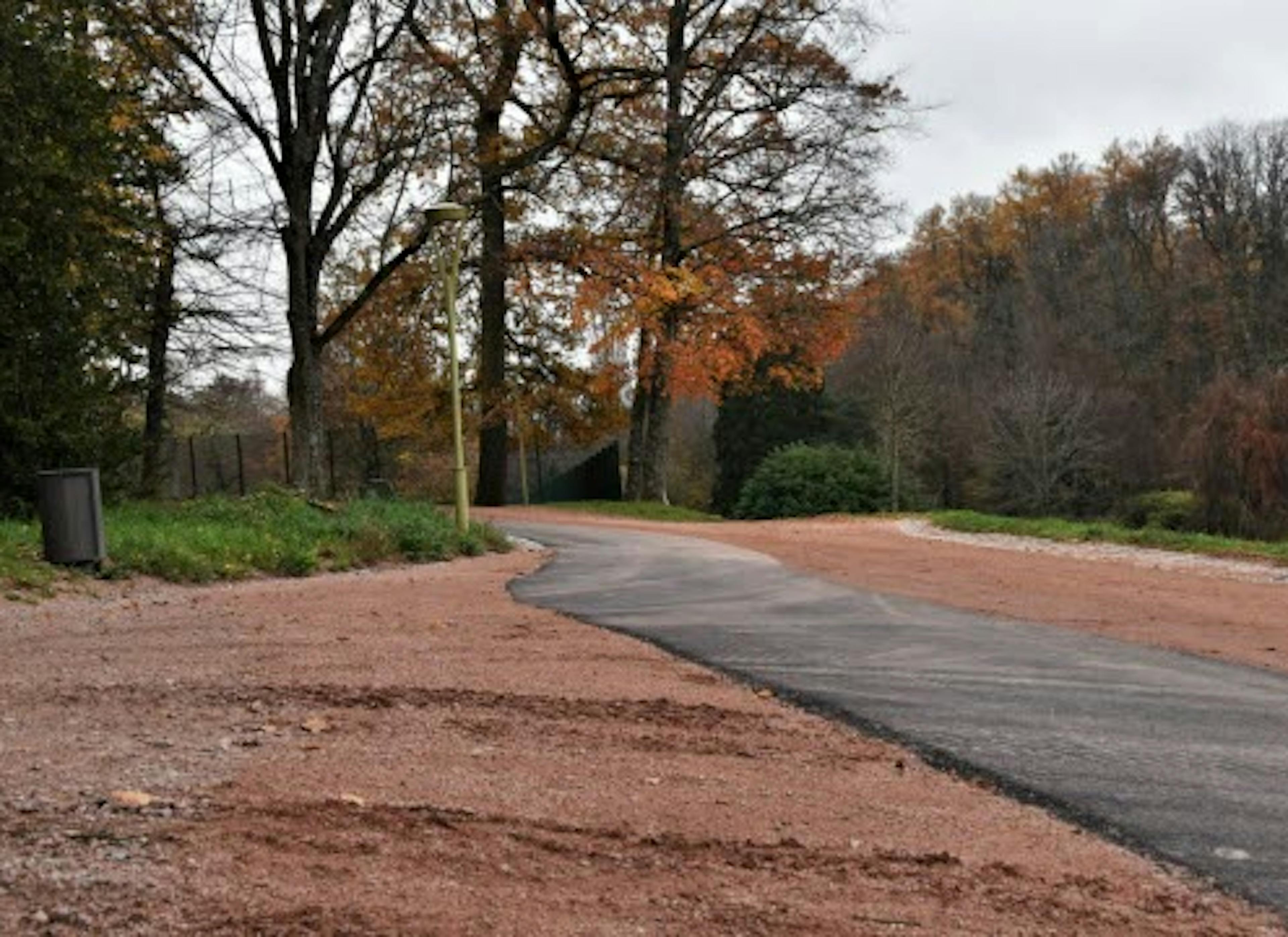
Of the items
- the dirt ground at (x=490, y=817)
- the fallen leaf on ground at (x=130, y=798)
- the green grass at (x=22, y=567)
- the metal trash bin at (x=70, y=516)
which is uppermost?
the metal trash bin at (x=70, y=516)

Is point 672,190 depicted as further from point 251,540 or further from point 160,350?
point 251,540

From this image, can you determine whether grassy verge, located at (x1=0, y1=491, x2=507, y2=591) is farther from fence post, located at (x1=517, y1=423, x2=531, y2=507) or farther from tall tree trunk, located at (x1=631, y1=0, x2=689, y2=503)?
fence post, located at (x1=517, y1=423, x2=531, y2=507)

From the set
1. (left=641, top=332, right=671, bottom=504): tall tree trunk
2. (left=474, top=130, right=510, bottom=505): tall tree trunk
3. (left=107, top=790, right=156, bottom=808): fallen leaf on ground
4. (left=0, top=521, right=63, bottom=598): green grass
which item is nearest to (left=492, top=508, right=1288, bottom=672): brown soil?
(left=107, top=790, right=156, bottom=808): fallen leaf on ground

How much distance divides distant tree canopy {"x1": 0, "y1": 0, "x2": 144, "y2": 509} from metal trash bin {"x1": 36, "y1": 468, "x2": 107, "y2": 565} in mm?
3991

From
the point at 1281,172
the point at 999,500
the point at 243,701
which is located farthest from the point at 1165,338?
the point at 243,701

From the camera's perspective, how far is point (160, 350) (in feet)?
78.7

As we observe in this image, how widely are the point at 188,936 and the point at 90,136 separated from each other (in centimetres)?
1521

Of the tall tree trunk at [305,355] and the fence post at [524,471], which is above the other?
the tall tree trunk at [305,355]

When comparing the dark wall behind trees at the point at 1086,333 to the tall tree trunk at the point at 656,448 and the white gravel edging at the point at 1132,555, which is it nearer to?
the tall tree trunk at the point at 656,448

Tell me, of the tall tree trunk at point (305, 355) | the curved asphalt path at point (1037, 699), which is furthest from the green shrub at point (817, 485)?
the curved asphalt path at point (1037, 699)

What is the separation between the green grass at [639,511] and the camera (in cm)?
2764

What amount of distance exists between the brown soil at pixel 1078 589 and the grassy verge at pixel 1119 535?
0.62 meters

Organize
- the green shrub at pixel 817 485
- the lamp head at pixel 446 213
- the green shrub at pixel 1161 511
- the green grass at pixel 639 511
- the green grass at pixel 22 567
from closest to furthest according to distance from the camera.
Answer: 1. the green grass at pixel 22 567
2. the lamp head at pixel 446 213
3. the green grass at pixel 639 511
4. the green shrub at pixel 1161 511
5. the green shrub at pixel 817 485

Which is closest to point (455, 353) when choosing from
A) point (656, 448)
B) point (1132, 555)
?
point (1132, 555)
